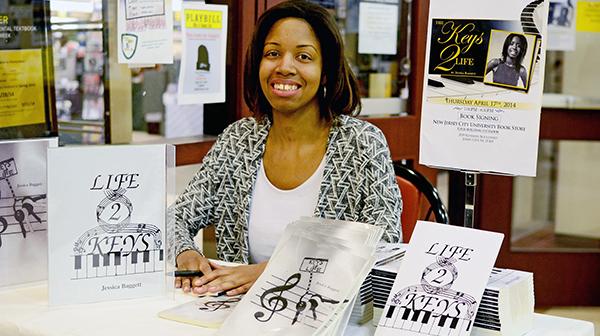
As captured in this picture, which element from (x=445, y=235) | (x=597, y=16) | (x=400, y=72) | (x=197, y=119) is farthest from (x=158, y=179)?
(x=597, y=16)

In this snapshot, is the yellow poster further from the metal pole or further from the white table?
the metal pole

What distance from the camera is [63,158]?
1693mm

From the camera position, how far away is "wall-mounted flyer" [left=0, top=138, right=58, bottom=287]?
6.09ft

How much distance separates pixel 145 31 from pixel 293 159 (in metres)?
0.74

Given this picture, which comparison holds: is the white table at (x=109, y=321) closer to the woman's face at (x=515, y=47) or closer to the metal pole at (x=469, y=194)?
the metal pole at (x=469, y=194)

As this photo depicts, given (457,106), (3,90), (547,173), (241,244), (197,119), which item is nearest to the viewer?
(457,106)

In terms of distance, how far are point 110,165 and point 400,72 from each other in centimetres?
248

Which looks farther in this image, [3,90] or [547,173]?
[547,173]

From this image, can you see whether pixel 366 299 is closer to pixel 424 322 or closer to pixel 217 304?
pixel 424 322

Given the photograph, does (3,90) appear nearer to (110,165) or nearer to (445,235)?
(110,165)

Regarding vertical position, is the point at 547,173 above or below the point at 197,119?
below

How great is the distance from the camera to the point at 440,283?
149cm

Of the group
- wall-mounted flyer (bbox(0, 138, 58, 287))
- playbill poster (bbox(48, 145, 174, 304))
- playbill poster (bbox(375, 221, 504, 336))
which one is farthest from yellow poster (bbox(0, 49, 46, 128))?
playbill poster (bbox(375, 221, 504, 336))

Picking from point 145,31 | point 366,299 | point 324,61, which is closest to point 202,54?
point 145,31
